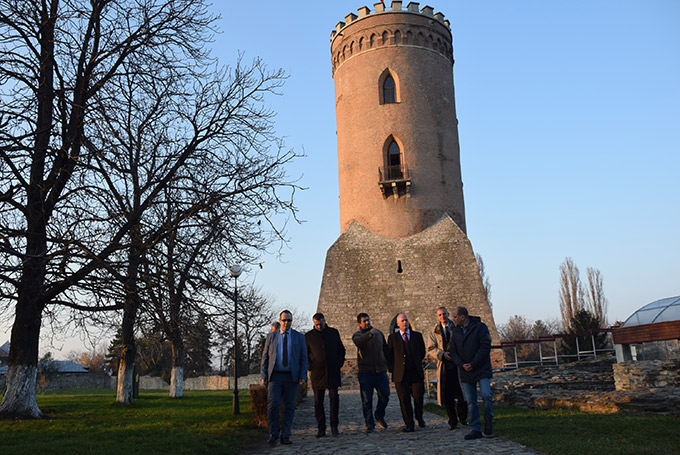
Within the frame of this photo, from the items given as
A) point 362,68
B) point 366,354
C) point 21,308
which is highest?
point 362,68

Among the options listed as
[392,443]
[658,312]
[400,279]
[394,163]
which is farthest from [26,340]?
[394,163]

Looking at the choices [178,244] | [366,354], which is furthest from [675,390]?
[178,244]

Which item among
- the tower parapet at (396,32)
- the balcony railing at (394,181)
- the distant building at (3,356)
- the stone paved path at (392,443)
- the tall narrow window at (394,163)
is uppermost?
the tower parapet at (396,32)

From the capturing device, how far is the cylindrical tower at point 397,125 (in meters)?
24.8

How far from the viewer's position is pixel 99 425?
989 centimetres

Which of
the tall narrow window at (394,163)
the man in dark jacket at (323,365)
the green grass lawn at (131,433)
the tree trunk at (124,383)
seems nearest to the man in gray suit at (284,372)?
the man in dark jacket at (323,365)

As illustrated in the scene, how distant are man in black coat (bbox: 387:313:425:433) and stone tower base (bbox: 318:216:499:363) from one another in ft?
45.1

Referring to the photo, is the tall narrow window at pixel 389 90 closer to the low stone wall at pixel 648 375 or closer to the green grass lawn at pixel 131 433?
the low stone wall at pixel 648 375

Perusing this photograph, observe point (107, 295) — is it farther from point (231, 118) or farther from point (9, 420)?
point (231, 118)

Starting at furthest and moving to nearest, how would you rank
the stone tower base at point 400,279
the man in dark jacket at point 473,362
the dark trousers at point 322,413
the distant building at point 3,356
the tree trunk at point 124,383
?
the distant building at point 3,356 → the stone tower base at point 400,279 → the tree trunk at point 124,383 → the dark trousers at point 322,413 → the man in dark jacket at point 473,362

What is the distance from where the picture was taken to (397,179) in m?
24.5

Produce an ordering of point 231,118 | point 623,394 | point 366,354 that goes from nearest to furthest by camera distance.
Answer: point 366,354, point 623,394, point 231,118

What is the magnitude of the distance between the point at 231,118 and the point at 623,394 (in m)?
9.38

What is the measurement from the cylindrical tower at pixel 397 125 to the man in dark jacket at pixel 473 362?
16.6 metres
